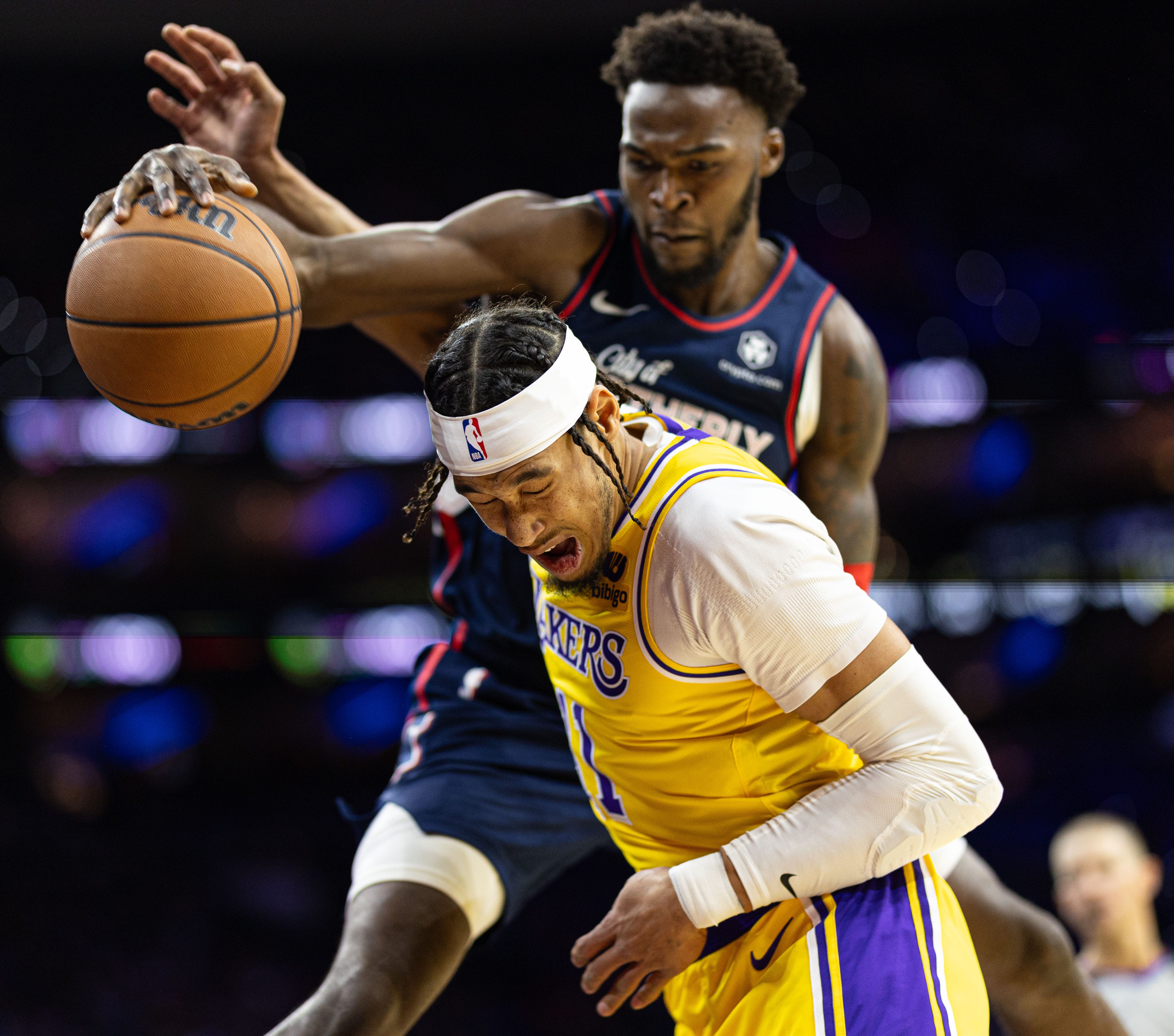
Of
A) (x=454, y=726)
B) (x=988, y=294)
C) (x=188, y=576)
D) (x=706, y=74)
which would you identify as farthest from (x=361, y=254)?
(x=988, y=294)

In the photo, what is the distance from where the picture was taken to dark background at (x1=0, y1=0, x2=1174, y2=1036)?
8734mm

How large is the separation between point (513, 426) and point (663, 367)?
1.13 metres

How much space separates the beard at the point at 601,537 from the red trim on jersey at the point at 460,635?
107 centimetres

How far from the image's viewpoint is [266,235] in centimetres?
232

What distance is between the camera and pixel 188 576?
9867 mm

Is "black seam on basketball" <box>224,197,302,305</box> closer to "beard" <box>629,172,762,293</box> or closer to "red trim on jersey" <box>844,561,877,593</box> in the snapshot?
"beard" <box>629,172,762,293</box>

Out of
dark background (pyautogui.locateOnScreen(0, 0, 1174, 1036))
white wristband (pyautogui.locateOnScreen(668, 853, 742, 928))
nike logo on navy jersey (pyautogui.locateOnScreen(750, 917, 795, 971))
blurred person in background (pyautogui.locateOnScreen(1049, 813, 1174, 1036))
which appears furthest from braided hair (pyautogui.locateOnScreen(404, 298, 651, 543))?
dark background (pyautogui.locateOnScreen(0, 0, 1174, 1036))

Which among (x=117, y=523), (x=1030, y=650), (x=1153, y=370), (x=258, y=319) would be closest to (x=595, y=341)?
(x=258, y=319)

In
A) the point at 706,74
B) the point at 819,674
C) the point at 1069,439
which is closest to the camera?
the point at 819,674

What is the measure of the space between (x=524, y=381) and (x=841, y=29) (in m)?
9.04

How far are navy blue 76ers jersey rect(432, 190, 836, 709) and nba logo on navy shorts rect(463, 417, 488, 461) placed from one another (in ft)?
3.50

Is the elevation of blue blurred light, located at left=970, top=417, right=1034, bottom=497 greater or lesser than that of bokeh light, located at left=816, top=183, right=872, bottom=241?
lesser

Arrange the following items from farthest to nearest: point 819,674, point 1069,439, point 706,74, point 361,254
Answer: point 1069,439, point 706,74, point 361,254, point 819,674

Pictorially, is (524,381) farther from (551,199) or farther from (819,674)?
(551,199)
